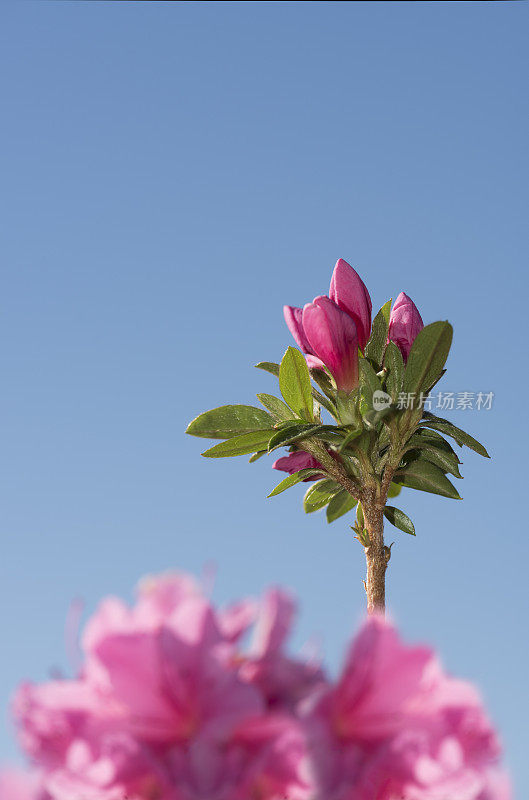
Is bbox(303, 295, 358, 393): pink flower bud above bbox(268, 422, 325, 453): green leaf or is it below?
above

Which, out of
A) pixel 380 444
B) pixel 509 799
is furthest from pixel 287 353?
pixel 509 799

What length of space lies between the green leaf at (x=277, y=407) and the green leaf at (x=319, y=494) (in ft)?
1.42

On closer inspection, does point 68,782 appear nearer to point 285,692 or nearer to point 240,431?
point 285,692

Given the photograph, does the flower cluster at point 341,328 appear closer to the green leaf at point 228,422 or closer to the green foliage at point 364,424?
the green foliage at point 364,424

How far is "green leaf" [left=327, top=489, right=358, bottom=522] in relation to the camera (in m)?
3.36

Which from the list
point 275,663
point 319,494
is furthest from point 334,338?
point 275,663

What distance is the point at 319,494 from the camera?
3260 millimetres

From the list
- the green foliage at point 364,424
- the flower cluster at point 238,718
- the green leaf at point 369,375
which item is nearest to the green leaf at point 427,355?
the green foliage at point 364,424

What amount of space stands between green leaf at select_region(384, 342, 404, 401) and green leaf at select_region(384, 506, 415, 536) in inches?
27.4

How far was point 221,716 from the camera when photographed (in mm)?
431

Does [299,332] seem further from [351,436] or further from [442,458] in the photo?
[442,458]

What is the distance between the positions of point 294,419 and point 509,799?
2.26 meters

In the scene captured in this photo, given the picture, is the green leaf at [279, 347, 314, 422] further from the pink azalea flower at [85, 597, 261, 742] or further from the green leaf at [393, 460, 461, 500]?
the pink azalea flower at [85, 597, 261, 742]

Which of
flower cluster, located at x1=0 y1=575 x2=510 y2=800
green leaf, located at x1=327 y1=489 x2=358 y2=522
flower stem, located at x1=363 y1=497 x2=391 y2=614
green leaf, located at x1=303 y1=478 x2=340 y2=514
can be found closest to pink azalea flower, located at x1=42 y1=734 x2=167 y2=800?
flower cluster, located at x1=0 y1=575 x2=510 y2=800
